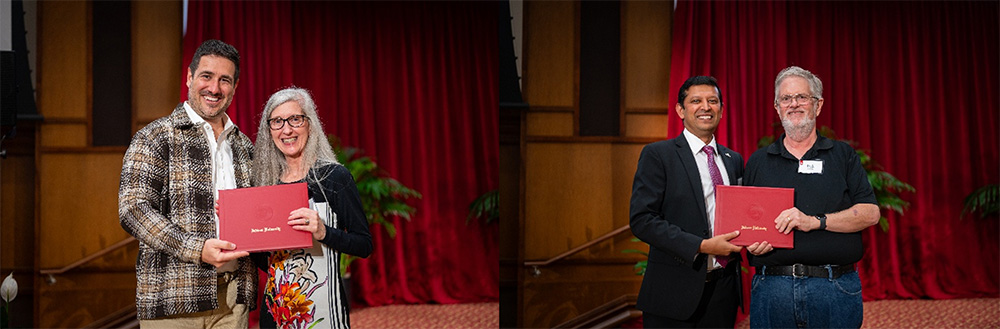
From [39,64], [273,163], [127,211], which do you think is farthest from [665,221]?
[39,64]

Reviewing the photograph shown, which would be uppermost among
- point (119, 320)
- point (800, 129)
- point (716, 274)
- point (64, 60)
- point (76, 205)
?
point (64, 60)

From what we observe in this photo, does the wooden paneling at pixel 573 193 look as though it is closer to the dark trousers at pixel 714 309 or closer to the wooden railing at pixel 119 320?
the dark trousers at pixel 714 309

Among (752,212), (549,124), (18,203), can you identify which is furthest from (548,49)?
(18,203)

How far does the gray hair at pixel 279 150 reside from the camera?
2316 millimetres

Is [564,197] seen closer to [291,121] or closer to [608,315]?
[608,315]

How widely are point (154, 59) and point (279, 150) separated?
330 centimetres

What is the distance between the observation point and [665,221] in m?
2.47

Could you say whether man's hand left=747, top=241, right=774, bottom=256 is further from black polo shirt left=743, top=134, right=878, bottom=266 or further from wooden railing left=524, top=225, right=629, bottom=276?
wooden railing left=524, top=225, right=629, bottom=276

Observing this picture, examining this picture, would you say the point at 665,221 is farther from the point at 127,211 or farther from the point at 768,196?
the point at 127,211

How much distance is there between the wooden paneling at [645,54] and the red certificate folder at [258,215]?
2.93 m

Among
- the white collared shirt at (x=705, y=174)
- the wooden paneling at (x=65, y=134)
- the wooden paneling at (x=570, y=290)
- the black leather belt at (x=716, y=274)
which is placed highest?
the wooden paneling at (x=65, y=134)

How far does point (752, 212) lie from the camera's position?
2445 mm

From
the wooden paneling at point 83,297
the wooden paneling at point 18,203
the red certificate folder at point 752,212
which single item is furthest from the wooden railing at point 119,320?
the red certificate folder at point 752,212

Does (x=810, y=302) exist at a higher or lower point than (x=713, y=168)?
lower
